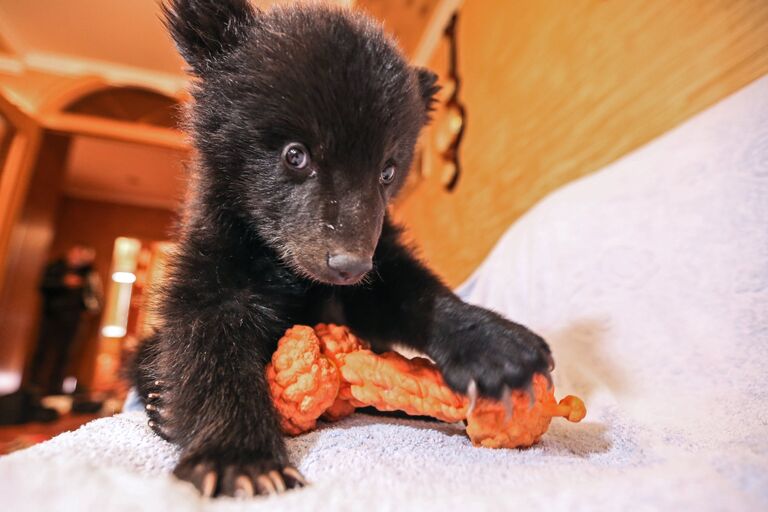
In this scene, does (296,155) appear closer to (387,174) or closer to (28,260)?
(387,174)

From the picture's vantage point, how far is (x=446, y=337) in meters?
1.05

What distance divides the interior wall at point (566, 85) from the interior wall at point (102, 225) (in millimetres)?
8875

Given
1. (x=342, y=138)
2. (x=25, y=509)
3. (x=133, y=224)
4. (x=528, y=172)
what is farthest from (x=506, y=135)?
(x=133, y=224)

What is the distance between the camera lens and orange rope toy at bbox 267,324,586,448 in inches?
36.8

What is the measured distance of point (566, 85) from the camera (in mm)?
2408

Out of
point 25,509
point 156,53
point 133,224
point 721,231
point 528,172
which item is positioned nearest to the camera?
point 25,509

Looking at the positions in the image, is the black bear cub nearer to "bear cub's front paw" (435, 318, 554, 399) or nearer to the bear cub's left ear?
"bear cub's front paw" (435, 318, 554, 399)

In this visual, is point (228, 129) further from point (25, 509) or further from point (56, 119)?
point (56, 119)

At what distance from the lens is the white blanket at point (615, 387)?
0.61m

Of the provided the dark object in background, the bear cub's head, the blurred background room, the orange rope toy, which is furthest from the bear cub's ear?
the dark object in background

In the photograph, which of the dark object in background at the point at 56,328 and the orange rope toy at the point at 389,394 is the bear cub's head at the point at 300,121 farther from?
the dark object in background at the point at 56,328

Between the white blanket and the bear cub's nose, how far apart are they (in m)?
0.33

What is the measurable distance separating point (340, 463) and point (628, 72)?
1912mm

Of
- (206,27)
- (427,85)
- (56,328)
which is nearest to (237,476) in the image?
(206,27)
